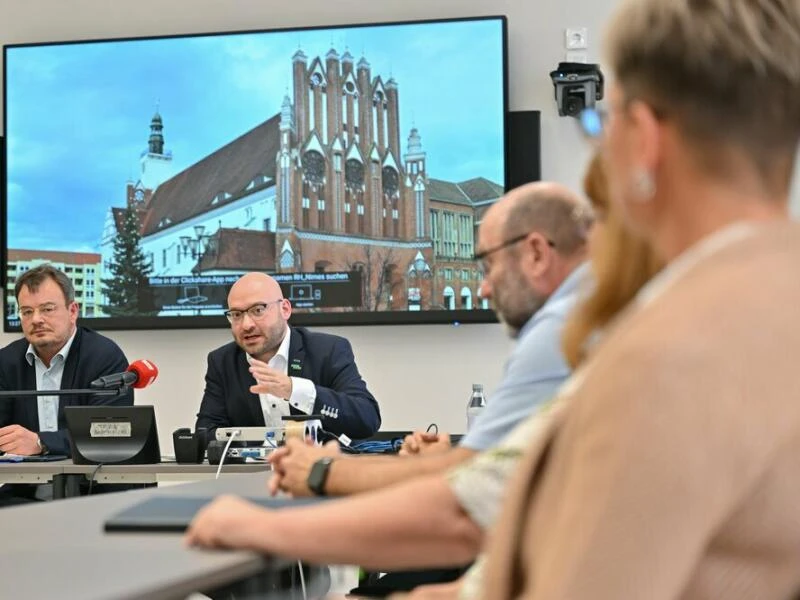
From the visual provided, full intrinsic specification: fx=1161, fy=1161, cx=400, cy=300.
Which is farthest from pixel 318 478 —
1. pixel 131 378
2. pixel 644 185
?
pixel 131 378

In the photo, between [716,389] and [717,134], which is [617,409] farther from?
[717,134]

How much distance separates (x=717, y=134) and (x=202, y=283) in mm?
5235

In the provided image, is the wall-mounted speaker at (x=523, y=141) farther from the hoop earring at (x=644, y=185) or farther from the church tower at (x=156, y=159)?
the hoop earring at (x=644, y=185)

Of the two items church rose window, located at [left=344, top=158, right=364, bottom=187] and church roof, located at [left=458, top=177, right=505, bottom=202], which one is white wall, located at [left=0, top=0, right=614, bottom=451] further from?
church rose window, located at [left=344, top=158, right=364, bottom=187]

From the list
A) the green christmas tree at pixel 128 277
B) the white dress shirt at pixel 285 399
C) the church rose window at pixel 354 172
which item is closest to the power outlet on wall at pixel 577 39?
the church rose window at pixel 354 172

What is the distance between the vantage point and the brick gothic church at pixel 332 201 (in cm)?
573

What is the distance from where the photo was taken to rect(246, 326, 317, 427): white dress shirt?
4020mm

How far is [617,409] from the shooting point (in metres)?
0.75

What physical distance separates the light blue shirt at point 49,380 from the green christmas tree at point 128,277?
4.06 ft

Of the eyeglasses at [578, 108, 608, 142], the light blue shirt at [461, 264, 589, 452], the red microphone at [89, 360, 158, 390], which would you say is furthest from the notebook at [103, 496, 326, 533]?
the red microphone at [89, 360, 158, 390]

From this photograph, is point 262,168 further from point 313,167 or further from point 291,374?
point 291,374

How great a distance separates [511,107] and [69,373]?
2.50 meters

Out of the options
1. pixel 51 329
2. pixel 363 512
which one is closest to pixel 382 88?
pixel 51 329

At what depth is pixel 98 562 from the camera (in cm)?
132
